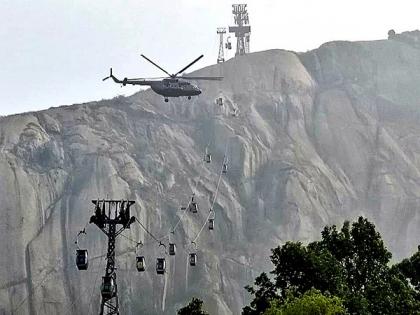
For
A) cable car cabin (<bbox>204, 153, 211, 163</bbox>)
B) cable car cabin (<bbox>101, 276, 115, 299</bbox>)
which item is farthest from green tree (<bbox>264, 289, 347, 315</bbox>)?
cable car cabin (<bbox>204, 153, 211, 163</bbox>)

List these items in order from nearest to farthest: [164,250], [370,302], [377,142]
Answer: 1. [370,302]
2. [164,250]
3. [377,142]

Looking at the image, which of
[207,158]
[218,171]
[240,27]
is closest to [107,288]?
[207,158]

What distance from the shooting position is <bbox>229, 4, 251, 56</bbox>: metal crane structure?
11379 cm

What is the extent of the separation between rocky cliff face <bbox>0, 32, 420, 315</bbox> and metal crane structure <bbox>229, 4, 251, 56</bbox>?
16.0 ft

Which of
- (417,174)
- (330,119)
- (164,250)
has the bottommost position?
(164,250)

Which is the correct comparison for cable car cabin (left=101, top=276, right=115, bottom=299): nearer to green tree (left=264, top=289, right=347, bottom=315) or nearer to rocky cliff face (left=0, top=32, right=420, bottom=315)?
green tree (left=264, top=289, right=347, bottom=315)

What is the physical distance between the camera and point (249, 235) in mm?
88938

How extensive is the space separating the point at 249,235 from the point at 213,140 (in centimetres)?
1328

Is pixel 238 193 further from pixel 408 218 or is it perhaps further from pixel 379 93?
pixel 379 93

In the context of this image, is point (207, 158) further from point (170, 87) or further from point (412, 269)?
point (412, 269)

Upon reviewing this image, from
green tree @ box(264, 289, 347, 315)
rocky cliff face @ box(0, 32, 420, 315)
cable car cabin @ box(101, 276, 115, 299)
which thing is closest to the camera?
green tree @ box(264, 289, 347, 315)

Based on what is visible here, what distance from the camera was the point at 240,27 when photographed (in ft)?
374

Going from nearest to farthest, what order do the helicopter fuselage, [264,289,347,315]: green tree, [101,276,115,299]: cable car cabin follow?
[264,289,347,315]: green tree < [101,276,115,299]: cable car cabin < the helicopter fuselage

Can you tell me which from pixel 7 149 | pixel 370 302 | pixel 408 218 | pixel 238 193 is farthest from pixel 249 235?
pixel 370 302
